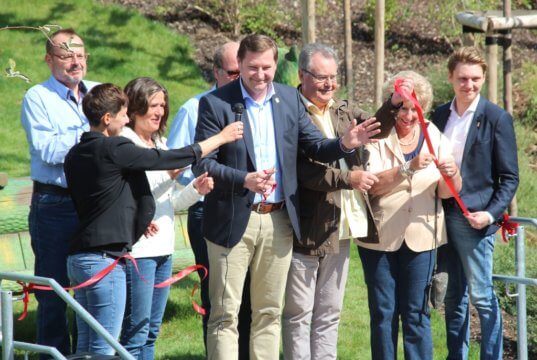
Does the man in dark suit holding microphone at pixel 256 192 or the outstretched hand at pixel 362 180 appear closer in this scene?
the man in dark suit holding microphone at pixel 256 192

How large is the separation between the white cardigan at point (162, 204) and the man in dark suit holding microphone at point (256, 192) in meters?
0.17

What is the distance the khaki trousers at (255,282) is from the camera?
18.7 ft

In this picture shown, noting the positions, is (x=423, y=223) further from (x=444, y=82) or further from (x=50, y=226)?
(x=444, y=82)

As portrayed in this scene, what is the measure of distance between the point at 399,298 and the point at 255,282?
3.10 ft

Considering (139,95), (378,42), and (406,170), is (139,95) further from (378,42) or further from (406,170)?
(378,42)

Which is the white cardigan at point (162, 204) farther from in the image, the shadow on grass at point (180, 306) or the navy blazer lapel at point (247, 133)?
the shadow on grass at point (180, 306)

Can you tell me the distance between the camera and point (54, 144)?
5711mm

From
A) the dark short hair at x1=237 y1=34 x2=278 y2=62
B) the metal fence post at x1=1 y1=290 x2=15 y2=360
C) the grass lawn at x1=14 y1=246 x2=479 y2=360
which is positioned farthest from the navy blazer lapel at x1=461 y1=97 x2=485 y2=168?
the metal fence post at x1=1 y1=290 x2=15 y2=360

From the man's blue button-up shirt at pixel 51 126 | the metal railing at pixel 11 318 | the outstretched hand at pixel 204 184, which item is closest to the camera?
the metal railing at pixel 11 318

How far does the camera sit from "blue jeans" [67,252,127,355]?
5277 mm

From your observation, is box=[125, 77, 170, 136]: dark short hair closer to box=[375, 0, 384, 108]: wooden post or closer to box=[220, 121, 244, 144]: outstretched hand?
box=[220, 121, 244, 144]: outstretched hand

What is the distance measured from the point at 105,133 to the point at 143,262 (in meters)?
0.82

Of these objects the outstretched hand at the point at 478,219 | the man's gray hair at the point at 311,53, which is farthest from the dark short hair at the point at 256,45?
the outstretched hand at the point at 478,219

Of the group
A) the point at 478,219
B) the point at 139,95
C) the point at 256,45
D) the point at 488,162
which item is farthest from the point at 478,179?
the point at 139,95
